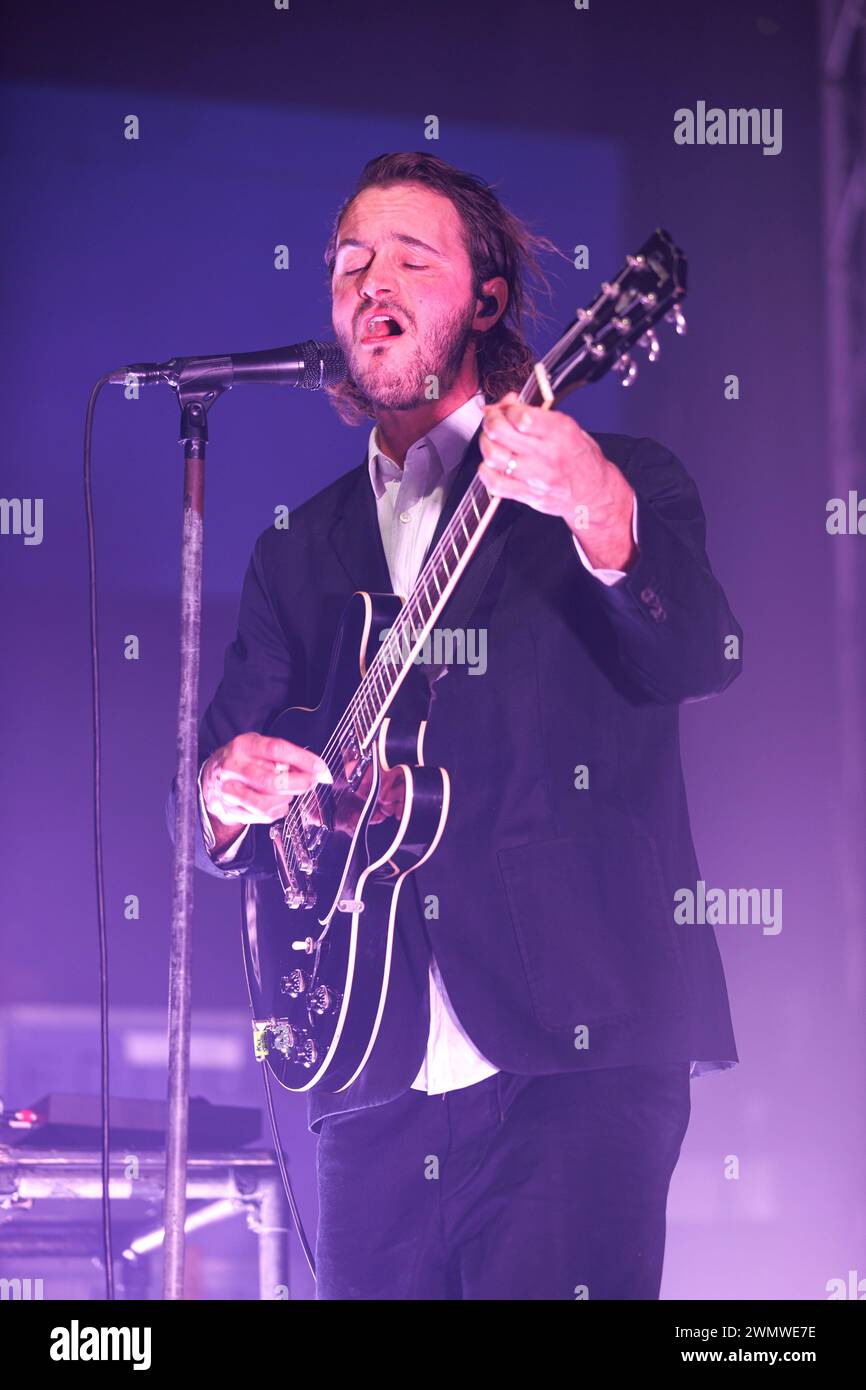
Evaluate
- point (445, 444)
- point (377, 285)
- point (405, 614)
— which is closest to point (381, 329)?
point (377, 285)

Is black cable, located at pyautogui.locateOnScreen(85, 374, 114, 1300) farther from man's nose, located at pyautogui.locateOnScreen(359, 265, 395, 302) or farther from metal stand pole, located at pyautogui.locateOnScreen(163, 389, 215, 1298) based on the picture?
man's nose, located at pyautogui.locateOnScreen(359, 265, 395, 302)

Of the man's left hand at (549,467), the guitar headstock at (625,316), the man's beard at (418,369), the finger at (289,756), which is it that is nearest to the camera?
the man's left hand at (549,467)

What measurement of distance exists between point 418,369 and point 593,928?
924 millimetres

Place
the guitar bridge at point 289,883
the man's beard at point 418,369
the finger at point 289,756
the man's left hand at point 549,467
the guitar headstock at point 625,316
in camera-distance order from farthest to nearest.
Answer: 1. the man's beard at point 418,369
2. the guitar bridge at point 289,883
3. the finger at point 289,756
4. the guitar headstock at point 625,316
5. the man's left hand at point 549,467

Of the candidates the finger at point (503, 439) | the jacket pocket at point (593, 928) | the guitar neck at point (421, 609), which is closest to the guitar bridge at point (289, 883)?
the guitar neck at point (421, 609)

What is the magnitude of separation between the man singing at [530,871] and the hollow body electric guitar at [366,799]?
47 mm

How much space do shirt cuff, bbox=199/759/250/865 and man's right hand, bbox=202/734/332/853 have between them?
0.08 meters

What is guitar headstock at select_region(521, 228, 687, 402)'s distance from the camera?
1.88 m

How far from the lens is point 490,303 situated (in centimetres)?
256

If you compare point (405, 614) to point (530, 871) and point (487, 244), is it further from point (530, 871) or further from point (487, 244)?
point (487, 244)

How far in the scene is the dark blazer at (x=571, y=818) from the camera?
1.96m

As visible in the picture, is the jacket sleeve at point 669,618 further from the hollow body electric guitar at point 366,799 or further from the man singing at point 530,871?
the hollow body electric guitar at point 366,799

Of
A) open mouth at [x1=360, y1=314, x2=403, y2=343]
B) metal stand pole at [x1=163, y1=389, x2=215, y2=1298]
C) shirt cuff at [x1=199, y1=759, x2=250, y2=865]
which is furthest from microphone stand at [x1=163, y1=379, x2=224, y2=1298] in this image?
open mouth at [x1=360, y1=314, x2=403, y2=343]

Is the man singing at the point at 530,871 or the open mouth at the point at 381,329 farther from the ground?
the open mouth at the point at 381,329
